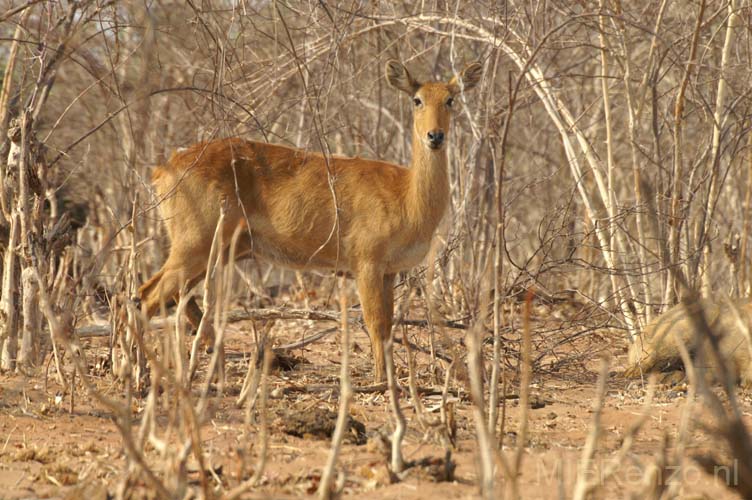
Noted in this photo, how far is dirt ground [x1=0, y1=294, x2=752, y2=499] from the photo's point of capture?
4586 millimetres

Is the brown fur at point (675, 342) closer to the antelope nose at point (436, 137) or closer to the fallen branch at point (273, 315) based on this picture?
the fallen branch at point (273, 315)

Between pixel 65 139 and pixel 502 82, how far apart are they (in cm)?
657

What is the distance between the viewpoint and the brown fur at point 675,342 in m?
7.24

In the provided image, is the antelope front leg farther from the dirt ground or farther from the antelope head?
the antelope head

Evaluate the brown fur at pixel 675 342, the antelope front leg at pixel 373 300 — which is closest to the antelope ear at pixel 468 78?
the antelope front leg at pixel 373 300

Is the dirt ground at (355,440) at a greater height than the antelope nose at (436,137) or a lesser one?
lesser

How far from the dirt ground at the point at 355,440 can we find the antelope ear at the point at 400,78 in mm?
2246

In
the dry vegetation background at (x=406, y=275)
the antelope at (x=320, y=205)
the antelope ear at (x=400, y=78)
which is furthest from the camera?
the antelope ear at (x=400, y=78)

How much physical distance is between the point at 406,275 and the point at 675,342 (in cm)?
275

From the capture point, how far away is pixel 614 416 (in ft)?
21.0

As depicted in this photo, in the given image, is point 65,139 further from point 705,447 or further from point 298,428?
point 705,447

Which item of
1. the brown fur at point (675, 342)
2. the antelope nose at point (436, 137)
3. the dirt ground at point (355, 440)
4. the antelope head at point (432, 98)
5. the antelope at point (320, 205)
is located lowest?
the dirt ground at point (355, 440)

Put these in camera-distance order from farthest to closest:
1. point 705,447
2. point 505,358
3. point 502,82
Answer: point 502,82, point 505,358, point 705,447

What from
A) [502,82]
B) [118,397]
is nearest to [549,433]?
[118,397]
